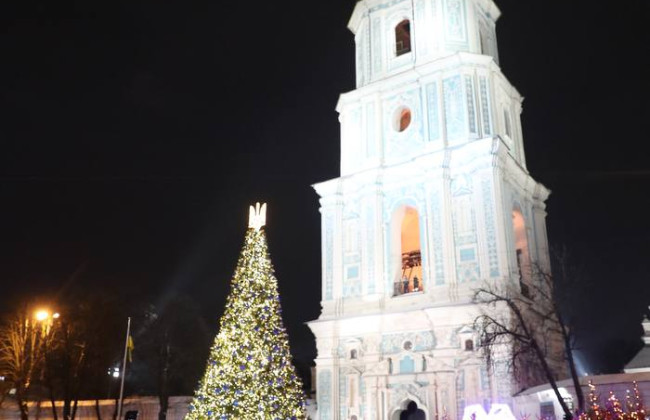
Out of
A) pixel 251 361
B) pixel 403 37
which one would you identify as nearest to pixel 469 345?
pixel 251 361

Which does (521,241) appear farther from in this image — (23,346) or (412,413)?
(23,346)

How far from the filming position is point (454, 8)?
2922cm

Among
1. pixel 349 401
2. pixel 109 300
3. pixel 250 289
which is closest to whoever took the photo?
pixel 250 289

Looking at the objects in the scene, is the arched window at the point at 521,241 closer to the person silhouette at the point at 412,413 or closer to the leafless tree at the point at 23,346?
the person silhouette at the point at 412,413

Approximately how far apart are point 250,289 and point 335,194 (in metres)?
8.84

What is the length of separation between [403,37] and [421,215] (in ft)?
33.4

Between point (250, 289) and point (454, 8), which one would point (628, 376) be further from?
point (454, 8)

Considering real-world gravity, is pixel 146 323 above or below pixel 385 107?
below

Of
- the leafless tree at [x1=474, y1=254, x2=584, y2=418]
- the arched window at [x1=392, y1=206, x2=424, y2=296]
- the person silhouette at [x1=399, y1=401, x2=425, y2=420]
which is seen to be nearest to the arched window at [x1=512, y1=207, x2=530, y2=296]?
the leafless tree at [x1=474, y1=254, x2=584, y2=418]

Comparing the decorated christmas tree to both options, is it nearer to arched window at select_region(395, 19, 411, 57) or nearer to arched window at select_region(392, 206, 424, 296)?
arched window at select_region(392, 206, 424, 296)

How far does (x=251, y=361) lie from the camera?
19.5m

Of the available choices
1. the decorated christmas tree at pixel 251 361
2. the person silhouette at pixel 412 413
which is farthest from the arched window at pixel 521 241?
the decorated christmas tree at pixel 251 361

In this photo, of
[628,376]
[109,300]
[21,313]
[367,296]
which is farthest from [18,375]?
[628,376]

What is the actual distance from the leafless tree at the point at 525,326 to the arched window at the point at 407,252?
3990 mm
